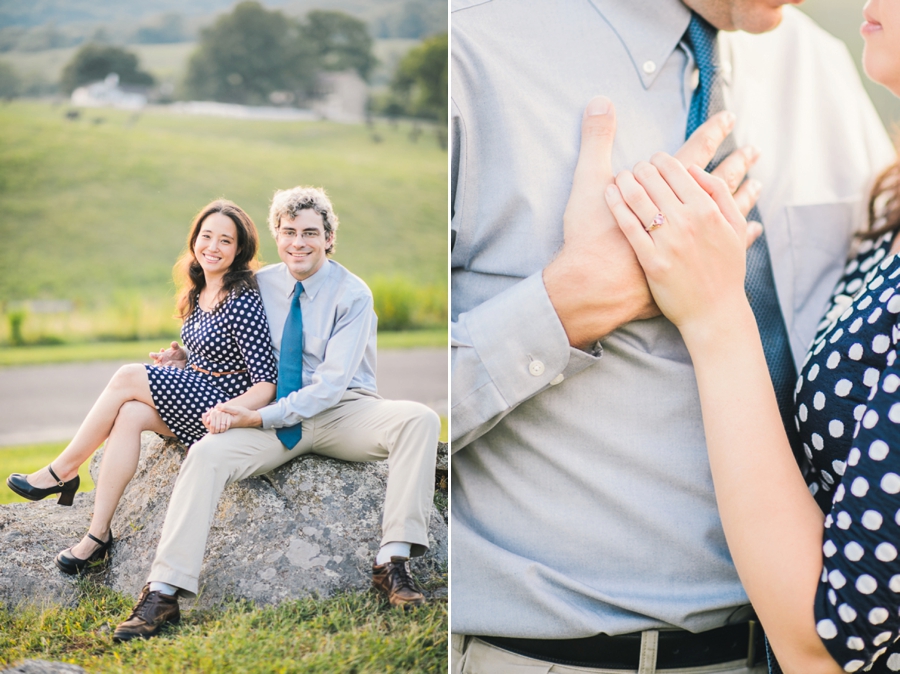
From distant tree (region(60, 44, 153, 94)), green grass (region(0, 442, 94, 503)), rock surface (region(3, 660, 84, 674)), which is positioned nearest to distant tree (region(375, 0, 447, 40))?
distant tree (region(60, 44, 153, 94))

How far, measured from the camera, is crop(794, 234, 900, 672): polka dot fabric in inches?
42.9

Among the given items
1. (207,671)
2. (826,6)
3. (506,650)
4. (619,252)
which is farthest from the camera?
(826,6)

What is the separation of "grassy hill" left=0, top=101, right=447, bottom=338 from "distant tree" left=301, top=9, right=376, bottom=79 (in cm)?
18

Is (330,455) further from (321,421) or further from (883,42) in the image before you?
(883,42)

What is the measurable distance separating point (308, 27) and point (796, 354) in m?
1.19

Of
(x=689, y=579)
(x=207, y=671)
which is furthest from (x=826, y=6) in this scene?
(x=207, y=671)

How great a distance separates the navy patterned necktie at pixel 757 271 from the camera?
146cm

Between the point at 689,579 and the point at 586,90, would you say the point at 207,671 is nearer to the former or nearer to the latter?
the point at 689,579

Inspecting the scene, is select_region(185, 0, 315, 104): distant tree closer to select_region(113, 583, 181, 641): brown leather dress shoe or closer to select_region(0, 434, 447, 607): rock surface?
select_region(0, 434, 447, 607): rock surface

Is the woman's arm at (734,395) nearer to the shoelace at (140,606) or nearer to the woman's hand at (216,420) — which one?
the woman's hand at (216,420)

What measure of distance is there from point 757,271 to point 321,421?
97 cm

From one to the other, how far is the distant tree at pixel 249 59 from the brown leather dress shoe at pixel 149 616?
0.91 m

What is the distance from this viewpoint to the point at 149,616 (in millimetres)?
1037

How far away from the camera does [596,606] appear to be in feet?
4.46
